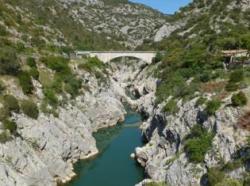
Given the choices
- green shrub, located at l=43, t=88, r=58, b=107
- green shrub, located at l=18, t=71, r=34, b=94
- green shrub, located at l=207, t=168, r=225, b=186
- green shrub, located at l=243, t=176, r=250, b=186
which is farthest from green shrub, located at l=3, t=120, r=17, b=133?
green shrub, located at l=243, t=176, r=250, b=186

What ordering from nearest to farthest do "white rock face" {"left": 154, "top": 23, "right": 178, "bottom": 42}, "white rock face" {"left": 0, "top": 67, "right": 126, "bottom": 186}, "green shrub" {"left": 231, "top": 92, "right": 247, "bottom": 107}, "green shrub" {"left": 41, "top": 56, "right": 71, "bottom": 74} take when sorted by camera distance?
1. "white rock face" {"left": 0, "top": 67, "right": 126, "bottom": 186}
2. "green shrub" {"left": 231, "top": 92, "right": 247, "bottom": 107}
3. "green shrub" {"left": 41, "top": 56, "right": 71, "bottom": 74}
4. "white rock face" {"left": 154, "top": 23, "right": 178, "bottom": 42}

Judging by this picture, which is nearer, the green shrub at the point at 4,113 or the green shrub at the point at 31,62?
the green shrub at the point at 4,113

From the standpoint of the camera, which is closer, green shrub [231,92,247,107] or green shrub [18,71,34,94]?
green shrub [231,92,247,107]

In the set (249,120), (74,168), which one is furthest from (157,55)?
(249,120)

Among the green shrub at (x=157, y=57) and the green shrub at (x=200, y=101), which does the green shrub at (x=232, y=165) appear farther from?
the green shrub at (x=157, y=57)

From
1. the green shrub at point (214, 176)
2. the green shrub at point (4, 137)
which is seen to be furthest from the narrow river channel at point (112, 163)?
the green shrub at point (214, 176)

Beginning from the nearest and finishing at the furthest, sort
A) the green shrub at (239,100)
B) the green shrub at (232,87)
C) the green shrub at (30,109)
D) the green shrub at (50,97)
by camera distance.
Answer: the green shrub at (239,100)
the green shrub at (232,87)
the green shrub at (30,109)
the green shrub at (50,97)

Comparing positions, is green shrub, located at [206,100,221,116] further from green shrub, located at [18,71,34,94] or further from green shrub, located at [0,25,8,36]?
green shrub, located at [0,25,8,36]
